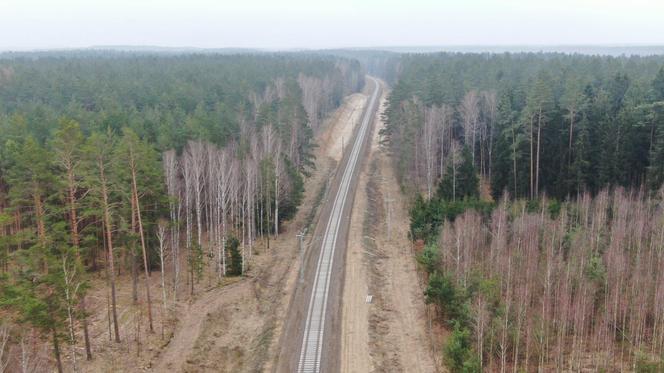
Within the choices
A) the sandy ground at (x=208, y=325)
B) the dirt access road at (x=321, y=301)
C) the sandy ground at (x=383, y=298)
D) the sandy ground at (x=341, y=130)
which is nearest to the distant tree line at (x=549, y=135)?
the sandy ground at (x=383, y=298)

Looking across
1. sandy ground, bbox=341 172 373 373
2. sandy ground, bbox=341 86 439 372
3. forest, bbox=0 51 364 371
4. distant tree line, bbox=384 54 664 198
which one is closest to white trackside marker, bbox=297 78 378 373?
sandy ground, bbox=341 172 373 373

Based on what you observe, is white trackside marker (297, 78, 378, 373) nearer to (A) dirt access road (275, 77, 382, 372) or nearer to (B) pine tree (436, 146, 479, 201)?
(A) dirt access road (275, 77, 382, 372)

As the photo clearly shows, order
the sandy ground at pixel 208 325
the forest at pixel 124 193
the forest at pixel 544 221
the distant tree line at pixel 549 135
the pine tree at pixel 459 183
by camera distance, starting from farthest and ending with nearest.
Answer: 1. the pine tree at pixel 459 183
2. the distant tree line at pixel 549 135
3. the sandy ground at pixel 208 325
4. the forest at pixel 544 221
5. the forest at pixel 124 193

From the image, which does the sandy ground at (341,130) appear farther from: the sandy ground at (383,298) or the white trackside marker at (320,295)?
the sandy ground at (383,298)

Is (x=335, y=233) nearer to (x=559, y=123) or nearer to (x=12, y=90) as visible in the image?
(x=559, y=123)

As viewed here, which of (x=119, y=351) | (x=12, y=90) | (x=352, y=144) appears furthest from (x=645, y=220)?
(x=12, y=90)

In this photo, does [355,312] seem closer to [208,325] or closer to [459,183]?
[208,325]
